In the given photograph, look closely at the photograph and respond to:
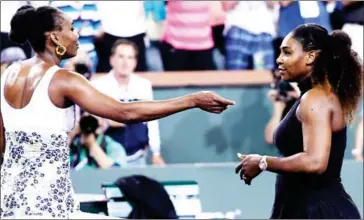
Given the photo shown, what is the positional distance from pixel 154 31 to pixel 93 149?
901 millimetres

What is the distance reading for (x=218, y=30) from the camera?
19.3 feet

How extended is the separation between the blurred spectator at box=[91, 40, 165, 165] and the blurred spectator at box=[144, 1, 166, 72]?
0.34ft

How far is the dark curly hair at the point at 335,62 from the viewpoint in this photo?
3.46 meters

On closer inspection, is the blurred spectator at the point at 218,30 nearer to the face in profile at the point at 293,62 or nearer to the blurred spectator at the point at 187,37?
the blurred spectator at the point at 187,37

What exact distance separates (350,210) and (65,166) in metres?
1.13

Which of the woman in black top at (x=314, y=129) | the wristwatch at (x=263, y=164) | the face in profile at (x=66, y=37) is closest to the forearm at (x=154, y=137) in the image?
the woman in black top at (x=314, y=129)

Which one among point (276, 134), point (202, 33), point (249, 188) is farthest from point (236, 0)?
point (276, 134)

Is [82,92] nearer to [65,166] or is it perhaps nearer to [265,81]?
[65,166]

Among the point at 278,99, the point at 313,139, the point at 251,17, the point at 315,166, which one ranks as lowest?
the point at 315,166

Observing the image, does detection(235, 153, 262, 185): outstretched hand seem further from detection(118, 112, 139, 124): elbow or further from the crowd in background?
the crowd in background

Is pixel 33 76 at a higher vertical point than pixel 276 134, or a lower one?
higher

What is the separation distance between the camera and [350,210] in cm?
340

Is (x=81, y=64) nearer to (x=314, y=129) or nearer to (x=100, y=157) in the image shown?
(x=100, y=157)

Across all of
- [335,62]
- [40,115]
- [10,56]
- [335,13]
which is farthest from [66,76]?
[335,13]
